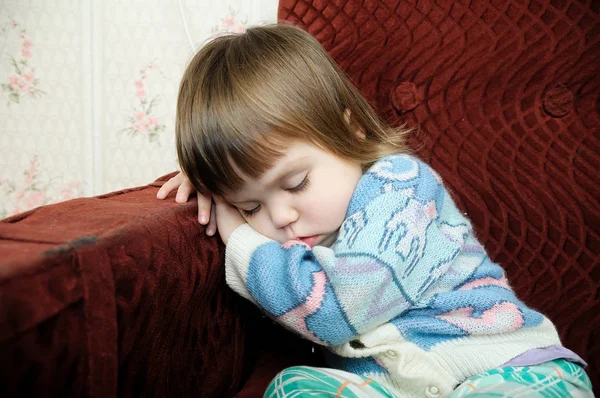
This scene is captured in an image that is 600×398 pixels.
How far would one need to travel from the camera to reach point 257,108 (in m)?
0.66

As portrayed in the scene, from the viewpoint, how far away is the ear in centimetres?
79

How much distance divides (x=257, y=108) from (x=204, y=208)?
181 mm

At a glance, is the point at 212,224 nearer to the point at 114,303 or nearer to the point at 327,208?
the point at 327,208

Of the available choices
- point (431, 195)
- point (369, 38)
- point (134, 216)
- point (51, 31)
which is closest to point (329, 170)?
point (431, 195)

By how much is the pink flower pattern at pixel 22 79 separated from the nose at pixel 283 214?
3.51ft

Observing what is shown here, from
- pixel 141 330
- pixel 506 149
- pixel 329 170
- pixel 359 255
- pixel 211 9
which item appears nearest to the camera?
pixel 141 330

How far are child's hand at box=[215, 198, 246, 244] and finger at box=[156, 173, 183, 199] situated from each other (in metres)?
0.09

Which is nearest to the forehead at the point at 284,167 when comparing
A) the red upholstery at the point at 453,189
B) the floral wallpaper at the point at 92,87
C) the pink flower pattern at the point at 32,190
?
the red upholstery at the point at 453,189

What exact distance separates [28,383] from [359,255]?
0.39m

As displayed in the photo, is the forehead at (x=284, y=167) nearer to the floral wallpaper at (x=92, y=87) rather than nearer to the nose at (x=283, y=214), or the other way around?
the nose at (x=283, y=214)

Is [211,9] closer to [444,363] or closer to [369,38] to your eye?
[369,38]

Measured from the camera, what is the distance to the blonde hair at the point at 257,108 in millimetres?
657

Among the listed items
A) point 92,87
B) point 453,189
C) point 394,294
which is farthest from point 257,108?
point 92,87

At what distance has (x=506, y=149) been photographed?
34.9 inches
